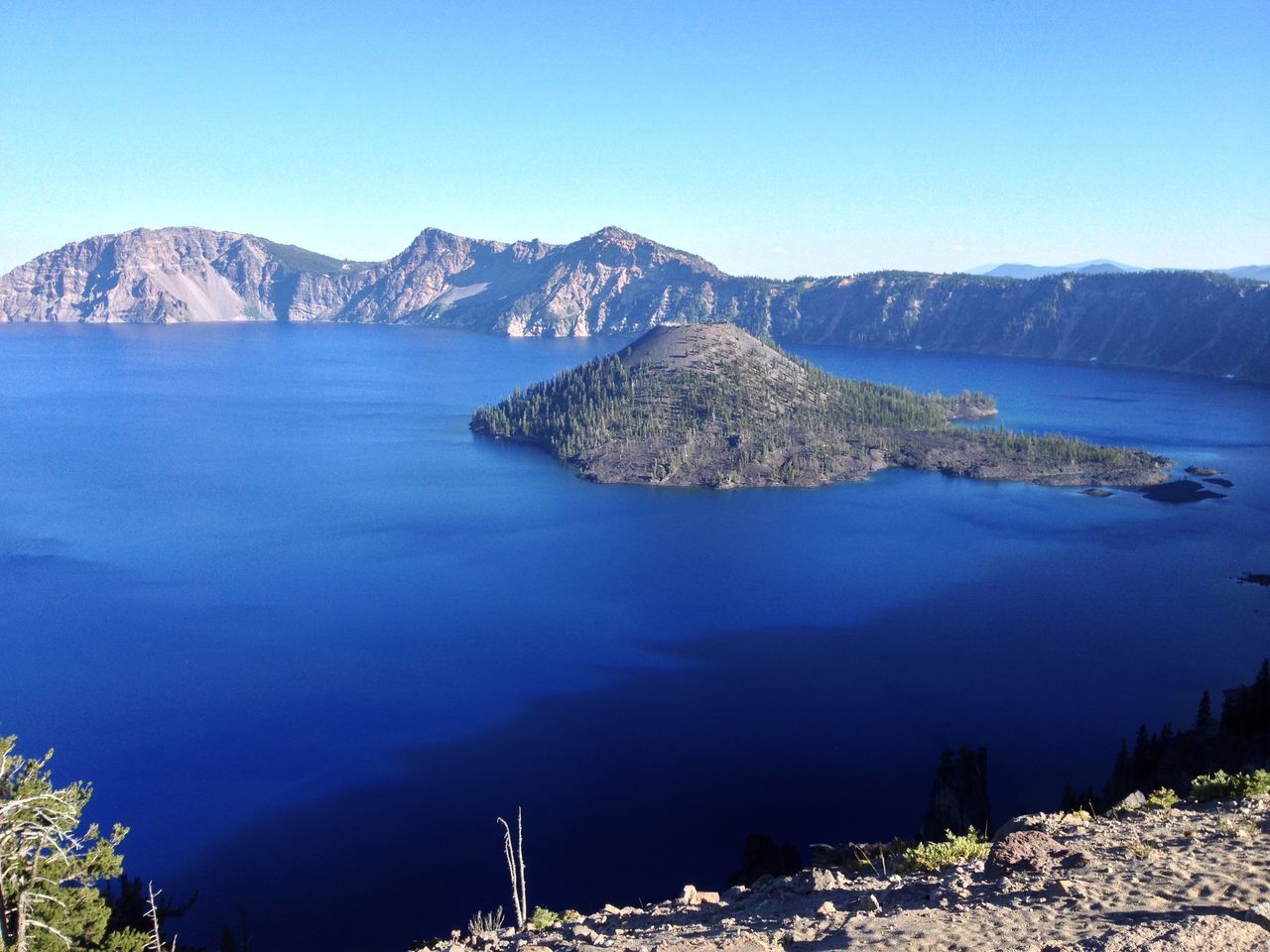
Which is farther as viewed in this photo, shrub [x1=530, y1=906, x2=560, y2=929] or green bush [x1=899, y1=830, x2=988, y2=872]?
shrub [x1=530, y1=906, x2=560, y2=929]

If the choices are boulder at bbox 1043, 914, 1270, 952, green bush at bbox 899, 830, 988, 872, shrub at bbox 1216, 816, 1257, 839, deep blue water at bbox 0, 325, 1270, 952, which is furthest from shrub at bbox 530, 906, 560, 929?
deep blue water at bbox 0, 325, 1270, 952

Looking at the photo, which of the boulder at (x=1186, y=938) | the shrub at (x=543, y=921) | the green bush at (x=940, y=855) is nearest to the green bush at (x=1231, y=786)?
the green bush at (x=940, y=855)

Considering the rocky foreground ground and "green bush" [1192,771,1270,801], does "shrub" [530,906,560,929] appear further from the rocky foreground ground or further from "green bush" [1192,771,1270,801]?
"green bush" [1192,771,1270,801]

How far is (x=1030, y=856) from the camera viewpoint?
16344mm

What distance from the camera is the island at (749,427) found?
114750 mm

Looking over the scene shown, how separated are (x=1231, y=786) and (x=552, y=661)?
41116 millimetres

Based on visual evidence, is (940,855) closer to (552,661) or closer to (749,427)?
(552,661)

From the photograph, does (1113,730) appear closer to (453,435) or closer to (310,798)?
(310,798)

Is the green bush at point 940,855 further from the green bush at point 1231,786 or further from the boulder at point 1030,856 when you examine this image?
the green bush at point 1231,786

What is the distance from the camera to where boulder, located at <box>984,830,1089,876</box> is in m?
16.0

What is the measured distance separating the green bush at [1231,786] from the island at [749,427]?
88.8 metres

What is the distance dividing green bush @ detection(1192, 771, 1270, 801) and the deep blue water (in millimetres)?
20198

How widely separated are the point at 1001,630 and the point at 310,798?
43304mm

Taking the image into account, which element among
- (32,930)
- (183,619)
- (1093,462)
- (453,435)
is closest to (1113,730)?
(32,930)
